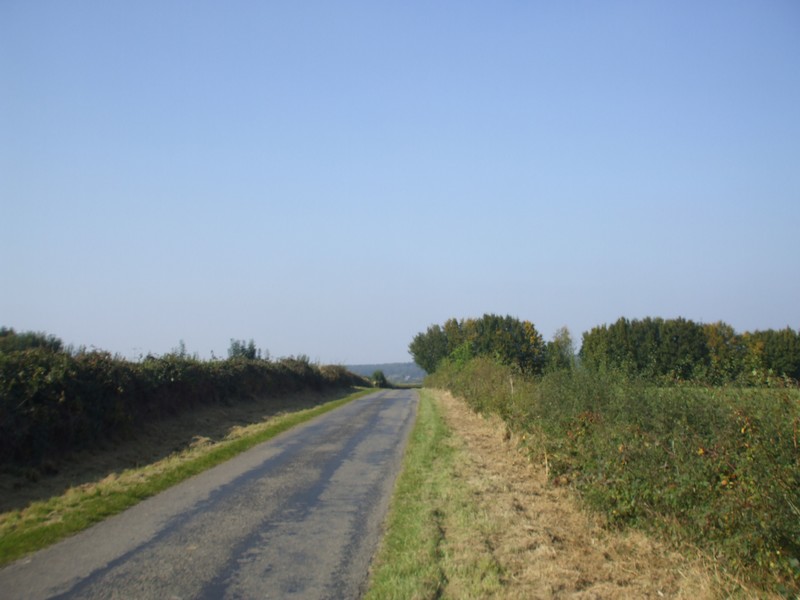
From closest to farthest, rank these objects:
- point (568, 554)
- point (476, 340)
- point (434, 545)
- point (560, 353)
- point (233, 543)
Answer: point (568, 554) → point (434, 545) → point (233, 543) → point (560, 353) → point (476, 340)

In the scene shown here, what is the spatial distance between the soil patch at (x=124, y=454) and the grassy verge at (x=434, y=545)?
6.19 meters

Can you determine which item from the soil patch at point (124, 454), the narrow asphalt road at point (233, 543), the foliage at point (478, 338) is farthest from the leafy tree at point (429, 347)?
the narrow asphalt road at point (233, 543)

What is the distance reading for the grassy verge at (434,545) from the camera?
5.99 metres

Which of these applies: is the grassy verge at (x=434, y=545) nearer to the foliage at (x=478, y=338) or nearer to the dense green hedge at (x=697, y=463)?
the dense green hedge at (x=697, y=463)

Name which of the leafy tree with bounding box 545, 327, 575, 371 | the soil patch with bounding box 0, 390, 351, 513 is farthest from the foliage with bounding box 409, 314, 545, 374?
the leafy tree with bounding box 545, 327, 575, 371

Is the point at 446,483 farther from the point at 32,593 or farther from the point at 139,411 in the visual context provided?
the point at 139,411

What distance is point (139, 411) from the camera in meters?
18.1

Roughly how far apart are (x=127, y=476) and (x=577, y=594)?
9.38m

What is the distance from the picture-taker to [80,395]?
1473 centimetres

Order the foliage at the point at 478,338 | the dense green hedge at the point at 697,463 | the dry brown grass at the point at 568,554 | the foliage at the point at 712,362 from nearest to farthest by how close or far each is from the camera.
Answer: the dense green hedge at the point at 697,463 < the dry brown grass at the point at 568,554 < the foliage at the point at 712,362 < the foliage at the point at 478,338

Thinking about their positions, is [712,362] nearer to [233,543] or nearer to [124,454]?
[233,543]

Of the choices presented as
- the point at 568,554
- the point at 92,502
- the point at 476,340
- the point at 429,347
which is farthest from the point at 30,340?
the point at 429,347

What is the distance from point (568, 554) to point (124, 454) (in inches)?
465

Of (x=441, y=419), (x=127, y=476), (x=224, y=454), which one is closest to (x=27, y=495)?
(x=127, y=476)
